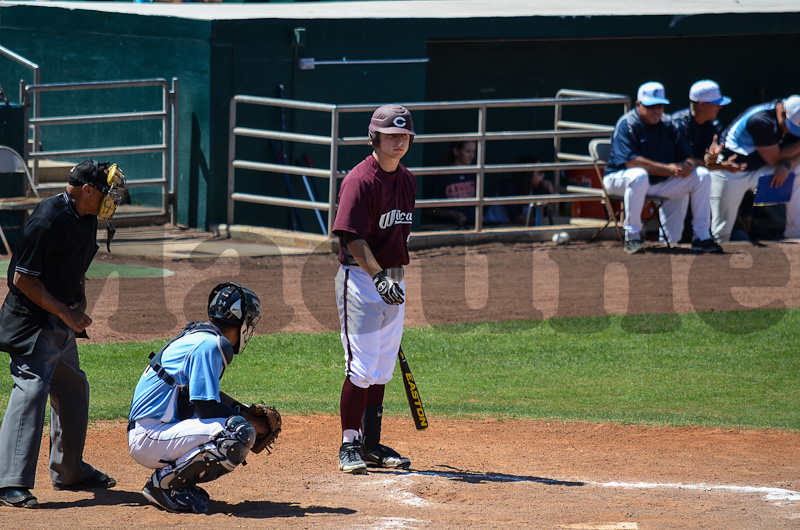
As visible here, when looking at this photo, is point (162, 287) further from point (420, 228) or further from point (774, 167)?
point (774, 167)

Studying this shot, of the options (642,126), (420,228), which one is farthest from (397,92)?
(642,126)

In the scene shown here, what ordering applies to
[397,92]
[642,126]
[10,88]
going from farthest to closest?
[10,88]
[397,92]
[642,126]

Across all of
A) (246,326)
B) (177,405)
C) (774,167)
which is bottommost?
(177,405)

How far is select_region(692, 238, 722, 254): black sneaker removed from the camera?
12.4 meters

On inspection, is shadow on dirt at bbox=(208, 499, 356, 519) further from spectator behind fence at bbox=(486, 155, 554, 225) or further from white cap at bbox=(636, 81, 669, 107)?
spectator behind fence at bbox=(486, 155, 554, 225)

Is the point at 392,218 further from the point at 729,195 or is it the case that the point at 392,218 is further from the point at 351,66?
the point at 729,195

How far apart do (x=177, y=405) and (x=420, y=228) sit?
941 cm

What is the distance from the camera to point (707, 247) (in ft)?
40.9

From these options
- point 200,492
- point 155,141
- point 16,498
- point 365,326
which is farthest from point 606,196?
point 16,498


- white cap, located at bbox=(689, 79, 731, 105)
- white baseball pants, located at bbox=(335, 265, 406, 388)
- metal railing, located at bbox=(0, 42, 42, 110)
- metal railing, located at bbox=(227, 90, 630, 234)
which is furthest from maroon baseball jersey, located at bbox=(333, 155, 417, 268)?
metal railing, located at bbox=(0, 42, 42, 110)

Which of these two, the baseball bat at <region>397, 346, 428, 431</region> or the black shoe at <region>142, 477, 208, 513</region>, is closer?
the black shoe at <region>142, 477, 208, 513</region>

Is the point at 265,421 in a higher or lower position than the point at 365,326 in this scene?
lower

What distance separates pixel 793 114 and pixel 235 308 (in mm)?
9984

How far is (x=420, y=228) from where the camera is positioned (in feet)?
46.7
